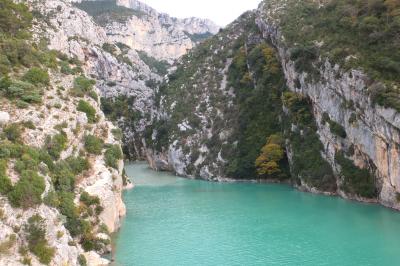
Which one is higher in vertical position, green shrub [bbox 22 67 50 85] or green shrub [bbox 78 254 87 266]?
green shrub [bbox 22 67 50 85]

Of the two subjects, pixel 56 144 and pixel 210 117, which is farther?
pixel 210 117

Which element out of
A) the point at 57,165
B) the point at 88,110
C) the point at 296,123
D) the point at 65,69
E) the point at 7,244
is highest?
the point at 65,69

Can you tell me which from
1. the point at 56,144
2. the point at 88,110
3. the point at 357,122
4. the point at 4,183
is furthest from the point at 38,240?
the point at 357,122

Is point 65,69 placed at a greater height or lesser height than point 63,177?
greater

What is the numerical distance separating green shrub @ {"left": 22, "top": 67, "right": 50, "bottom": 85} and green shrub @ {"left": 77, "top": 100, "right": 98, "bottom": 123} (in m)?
3.40

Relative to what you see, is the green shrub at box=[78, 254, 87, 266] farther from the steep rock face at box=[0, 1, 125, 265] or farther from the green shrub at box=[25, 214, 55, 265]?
the green shrub at box=[25, 214, 55, 265]

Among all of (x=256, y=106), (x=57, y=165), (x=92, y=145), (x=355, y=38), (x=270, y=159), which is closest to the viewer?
(x=57, y=165)

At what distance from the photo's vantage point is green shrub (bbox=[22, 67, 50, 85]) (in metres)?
40.0

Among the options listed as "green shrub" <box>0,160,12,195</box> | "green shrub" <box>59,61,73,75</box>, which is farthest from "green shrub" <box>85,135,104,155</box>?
"green shrub" <box>0,160,12,195</box>

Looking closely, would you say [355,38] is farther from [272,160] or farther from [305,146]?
[272,160]

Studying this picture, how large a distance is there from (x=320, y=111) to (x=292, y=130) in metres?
7.10

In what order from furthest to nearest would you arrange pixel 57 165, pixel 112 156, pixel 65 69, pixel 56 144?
pixel 65 69 → pixel 112 156 → pixel 56 144 → pixel 57 165

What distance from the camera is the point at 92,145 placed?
4041 cm

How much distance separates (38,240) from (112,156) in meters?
17.3
